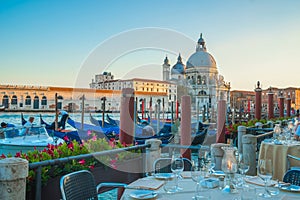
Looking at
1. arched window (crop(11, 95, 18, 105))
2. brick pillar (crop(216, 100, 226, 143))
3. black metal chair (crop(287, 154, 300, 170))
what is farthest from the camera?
arched window (crop(11, 95, 18, 105))

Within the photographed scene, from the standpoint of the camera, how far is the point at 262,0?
10805 millimetres

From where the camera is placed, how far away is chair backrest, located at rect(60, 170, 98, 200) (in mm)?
2689

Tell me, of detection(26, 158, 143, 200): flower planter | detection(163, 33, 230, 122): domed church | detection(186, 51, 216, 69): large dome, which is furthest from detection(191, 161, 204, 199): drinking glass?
detection(186, 51, 216, 69): large dome

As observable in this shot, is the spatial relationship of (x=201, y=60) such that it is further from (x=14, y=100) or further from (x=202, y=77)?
(x=14, y=100)

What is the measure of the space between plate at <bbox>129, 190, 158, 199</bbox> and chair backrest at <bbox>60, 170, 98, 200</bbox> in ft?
1.70

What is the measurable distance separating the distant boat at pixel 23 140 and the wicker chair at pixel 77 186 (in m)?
7.65

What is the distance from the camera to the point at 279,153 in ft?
19.4

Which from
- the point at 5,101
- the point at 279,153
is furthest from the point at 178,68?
the point at 279,153

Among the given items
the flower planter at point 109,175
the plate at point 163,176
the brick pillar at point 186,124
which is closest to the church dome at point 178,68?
the brick pillar at point 186,124

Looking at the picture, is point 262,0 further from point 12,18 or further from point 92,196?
point 12,18

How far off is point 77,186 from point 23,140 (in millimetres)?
8506

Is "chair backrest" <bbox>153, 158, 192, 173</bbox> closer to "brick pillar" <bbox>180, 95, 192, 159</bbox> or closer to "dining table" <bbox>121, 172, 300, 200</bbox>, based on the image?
"dining table" <bbox>121, 172, 300, 200</bbox>

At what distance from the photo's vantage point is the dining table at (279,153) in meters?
5.79

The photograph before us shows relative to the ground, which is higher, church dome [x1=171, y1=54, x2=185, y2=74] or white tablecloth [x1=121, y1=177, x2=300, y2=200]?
church dome [x1=171, y1=54, x2=185, y2=74]
